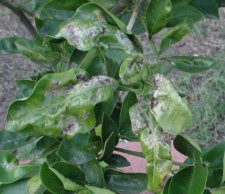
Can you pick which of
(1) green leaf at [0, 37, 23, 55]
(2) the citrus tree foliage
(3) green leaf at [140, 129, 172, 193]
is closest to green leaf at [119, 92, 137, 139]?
(2) the citrus tree foliage

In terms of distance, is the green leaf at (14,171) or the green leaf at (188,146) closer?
the green leaf at (188,146)

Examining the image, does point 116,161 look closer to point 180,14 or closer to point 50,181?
point 50,181

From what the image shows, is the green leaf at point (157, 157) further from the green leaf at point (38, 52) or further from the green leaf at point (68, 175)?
the green leaf at point (38, 52)

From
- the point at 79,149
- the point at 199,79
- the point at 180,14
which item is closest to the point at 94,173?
the point at 79,149

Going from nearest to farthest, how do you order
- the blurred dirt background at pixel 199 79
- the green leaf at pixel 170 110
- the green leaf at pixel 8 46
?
1. the green leaf at pixel 170 110
2. the green leaf at pixel 8 46
3. the blurred dirt background at pixel 199 79

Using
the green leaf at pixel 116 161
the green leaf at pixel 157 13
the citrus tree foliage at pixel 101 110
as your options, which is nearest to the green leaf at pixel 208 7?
the citrus tree foliage at pixel 101 110

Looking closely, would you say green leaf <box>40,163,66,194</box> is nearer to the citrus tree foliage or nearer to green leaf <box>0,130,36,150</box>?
the citrus tree foliage

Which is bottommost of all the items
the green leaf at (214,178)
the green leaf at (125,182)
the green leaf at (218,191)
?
the green leaf at (125,182)
